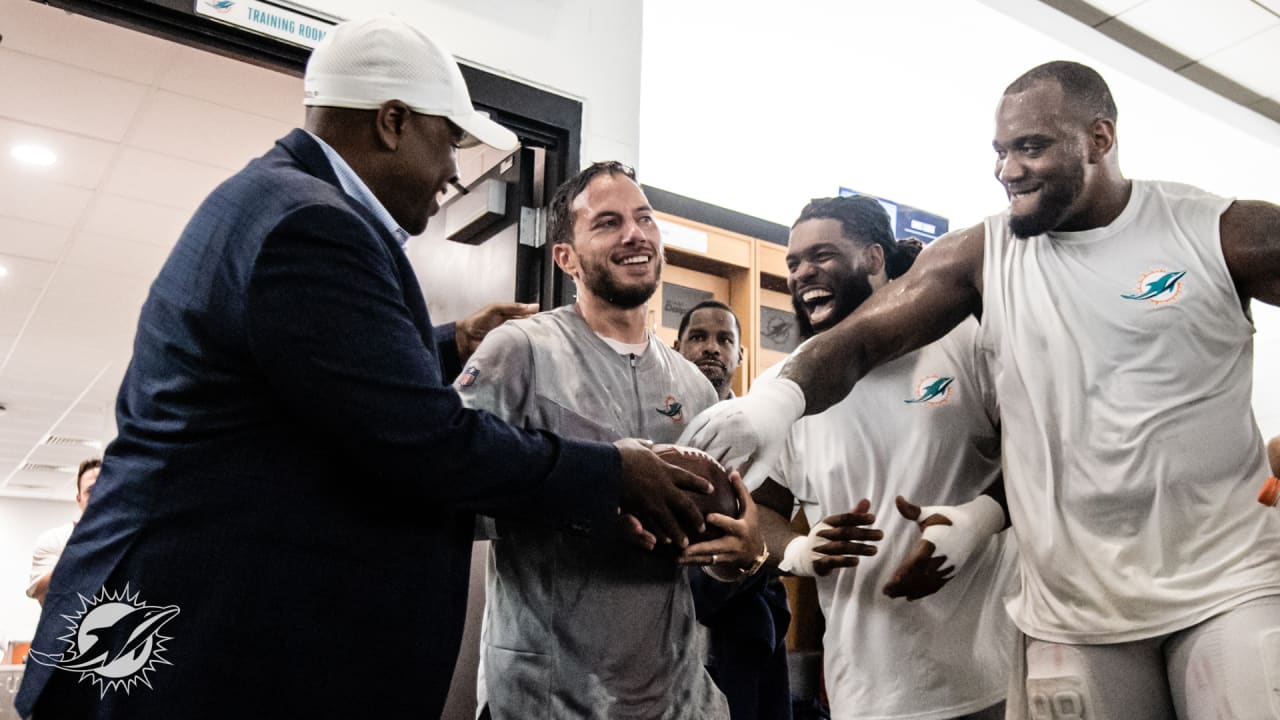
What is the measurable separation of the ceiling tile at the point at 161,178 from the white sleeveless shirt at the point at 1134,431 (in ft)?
13.9

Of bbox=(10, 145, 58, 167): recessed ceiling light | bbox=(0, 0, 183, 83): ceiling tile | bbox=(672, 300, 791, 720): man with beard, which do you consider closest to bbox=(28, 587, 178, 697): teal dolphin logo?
bbox=(672, 300, 791, 720): man with beard

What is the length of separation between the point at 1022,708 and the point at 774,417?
2.20ft

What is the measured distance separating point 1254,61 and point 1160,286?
160 inches

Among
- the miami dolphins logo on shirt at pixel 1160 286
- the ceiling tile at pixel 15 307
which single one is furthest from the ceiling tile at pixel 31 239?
the miami dolphins logo on shirt at pixel 1160 286

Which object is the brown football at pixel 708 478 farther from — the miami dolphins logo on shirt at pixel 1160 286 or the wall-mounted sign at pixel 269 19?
the wall-mounted sign at pixel 269 19

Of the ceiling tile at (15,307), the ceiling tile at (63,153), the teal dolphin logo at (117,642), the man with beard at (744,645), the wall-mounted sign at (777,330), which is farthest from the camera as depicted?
the ceiling tile at (15,307)

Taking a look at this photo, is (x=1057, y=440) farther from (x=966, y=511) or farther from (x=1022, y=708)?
(x=1022, y=708)

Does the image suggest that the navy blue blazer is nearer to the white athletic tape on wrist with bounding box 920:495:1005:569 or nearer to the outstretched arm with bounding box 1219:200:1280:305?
the white athletic tape on wrist with bounding box 920:495:1005:569

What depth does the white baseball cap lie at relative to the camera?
4.57 ft

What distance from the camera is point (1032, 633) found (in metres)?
1.73

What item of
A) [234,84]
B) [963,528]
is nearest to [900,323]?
[963,528]

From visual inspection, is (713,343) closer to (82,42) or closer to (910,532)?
(910,532)

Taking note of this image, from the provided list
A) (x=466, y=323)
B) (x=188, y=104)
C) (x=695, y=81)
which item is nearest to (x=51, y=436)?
(x=188, y=104)

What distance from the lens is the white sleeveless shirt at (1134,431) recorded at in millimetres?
1617
